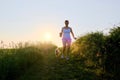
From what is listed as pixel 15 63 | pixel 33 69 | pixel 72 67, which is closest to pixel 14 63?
pixel 15 63

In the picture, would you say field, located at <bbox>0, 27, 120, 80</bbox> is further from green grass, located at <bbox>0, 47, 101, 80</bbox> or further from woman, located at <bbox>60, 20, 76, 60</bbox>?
woman, located at <bbox>60, 20, 76, 60</bbox>

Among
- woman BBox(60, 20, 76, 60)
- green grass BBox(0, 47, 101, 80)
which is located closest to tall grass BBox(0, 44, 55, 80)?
green grass BBox(0, 47, 101, 80)

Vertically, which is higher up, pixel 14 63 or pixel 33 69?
pixel 14 63

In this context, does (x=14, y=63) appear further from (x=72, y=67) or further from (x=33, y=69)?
Answer: (x=72, y=67)

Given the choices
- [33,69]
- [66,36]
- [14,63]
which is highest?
[66,36]

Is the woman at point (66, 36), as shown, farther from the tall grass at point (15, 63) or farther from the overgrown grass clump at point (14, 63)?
the overgrown grass clump at point (14, 63)

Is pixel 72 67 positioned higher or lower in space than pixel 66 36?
lower

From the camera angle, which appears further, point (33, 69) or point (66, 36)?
point (66, 36)

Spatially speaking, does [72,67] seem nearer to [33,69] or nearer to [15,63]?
[33,69]

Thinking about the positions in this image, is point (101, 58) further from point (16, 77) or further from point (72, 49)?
point (72, 49)

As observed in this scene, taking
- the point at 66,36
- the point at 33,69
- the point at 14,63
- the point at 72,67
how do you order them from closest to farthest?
the point at 14,63, the point at 33,69, the point at 72,67, the point at 66,36

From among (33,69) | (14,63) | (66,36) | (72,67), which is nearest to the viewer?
(14,63)

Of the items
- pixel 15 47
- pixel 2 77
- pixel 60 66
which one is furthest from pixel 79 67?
pixel 2 77

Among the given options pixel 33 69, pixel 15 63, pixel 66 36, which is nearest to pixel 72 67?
pixel 33 69
